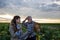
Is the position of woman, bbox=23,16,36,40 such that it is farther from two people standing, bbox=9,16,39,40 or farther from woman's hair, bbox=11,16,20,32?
woman's hair, bbox=11,16,20,32

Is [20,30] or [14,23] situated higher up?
[14,23]

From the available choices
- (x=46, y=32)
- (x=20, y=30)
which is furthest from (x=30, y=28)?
(x=46, y=32)

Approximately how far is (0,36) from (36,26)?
605 mm

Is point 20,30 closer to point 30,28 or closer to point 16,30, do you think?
point 16,30

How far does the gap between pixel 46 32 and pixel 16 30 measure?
1.59 feet

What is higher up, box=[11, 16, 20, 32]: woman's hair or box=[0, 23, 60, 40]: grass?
box=[11, 16, 20, 32]: woman's hair

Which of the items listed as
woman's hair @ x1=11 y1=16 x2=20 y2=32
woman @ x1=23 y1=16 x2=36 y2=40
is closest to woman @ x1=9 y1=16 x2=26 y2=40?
woman's hair @ x1=11 y1=16 x2=20 y2=32

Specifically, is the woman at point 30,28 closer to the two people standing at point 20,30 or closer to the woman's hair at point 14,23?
the two people standing at point 20,30

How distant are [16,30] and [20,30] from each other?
7cm

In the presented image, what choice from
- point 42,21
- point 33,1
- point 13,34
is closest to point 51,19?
point 42,21

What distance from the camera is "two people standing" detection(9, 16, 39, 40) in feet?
11.5

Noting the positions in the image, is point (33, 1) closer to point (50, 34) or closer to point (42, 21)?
point (42, 21)

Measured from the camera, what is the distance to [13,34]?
11.5ft

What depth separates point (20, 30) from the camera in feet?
11.6
